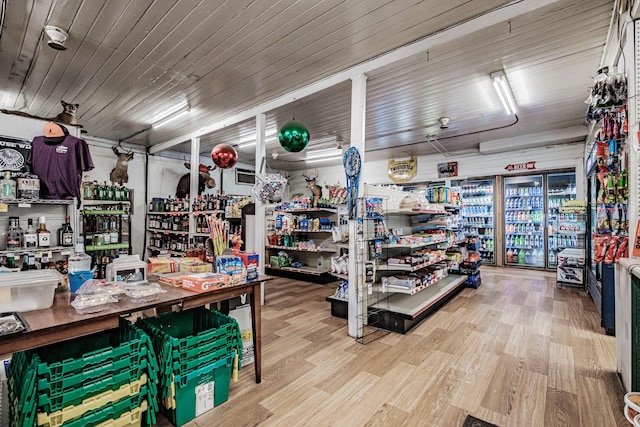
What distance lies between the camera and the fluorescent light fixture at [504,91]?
4229 mm

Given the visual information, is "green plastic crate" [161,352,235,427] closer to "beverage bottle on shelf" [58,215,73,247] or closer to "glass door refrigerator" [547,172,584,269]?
"beverage bottle on shelf" [58,215,73,247]

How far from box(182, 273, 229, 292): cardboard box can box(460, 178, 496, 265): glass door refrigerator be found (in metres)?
7.75

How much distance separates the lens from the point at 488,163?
27.3 ft

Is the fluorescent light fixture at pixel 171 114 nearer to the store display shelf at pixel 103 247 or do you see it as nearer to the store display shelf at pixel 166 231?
the store display shelf at pixel 166 231

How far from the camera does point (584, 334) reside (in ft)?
11.8

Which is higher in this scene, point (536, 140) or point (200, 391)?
point (536, 140)

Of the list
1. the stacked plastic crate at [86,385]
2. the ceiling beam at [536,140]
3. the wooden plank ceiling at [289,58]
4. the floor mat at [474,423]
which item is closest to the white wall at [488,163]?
the ceiling beam at [536,140]

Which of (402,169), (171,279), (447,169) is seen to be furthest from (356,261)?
(402,169)

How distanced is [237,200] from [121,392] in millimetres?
4323

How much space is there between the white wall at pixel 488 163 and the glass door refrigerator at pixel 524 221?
0.49m

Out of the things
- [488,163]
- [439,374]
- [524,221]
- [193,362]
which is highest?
[488,163]

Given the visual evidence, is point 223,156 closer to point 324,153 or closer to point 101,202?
point 101,202

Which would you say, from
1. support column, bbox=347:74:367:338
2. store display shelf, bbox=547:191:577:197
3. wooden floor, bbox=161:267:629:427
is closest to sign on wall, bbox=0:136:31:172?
wooden floor, bbox=161:267:629:427

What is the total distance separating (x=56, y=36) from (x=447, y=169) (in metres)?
8.72
